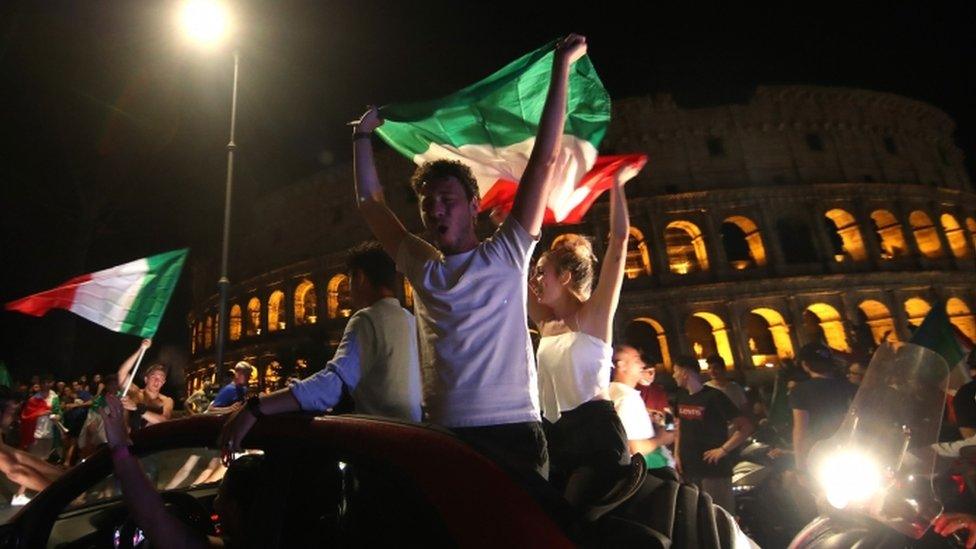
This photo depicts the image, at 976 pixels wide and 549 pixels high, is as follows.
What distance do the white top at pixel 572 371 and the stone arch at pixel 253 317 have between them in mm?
37270

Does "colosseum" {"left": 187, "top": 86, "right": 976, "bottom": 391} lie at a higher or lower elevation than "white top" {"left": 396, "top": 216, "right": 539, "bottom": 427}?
higher

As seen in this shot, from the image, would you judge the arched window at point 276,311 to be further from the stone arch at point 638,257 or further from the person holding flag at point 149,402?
the person holding flag at point 149,402

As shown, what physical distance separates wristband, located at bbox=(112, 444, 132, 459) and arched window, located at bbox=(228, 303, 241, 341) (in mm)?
38701

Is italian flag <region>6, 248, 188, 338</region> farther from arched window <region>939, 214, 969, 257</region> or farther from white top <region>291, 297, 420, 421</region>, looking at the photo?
arched window <region>939, 214, 969, 257</region>

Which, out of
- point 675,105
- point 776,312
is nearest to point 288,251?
point 675,105

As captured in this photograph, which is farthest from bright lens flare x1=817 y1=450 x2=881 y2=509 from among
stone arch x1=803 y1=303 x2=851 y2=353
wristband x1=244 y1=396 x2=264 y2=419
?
stone arch x1=803 y1=303 x2=851 y2=353

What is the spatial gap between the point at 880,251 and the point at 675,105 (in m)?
13.2

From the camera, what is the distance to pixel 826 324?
26.6 meters

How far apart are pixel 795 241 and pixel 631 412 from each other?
2824cm

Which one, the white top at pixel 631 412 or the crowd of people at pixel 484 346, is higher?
the crowd of people at pixel 484 346

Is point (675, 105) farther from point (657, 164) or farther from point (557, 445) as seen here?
point (557, 445)

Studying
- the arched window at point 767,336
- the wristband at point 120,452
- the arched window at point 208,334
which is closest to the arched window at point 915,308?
the arched window at point 767,336

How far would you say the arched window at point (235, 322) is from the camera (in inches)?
1465

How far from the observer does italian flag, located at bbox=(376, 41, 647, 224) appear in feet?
11.0
